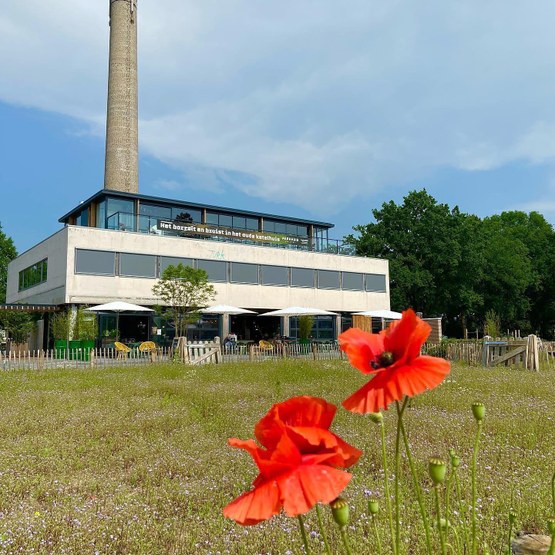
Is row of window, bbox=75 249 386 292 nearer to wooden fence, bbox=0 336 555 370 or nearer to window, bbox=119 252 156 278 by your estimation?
window, bbox=119 252 156 278

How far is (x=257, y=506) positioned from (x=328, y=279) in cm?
3763

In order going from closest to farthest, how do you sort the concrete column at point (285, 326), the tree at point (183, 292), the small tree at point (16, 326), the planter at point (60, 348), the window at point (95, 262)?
the planter at point (60, 348) < the tree at point (183, 292) < the window at point (95, 262) < the small tree at point (16, 326) < the concrete column at point (285, 326)

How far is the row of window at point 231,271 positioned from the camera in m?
29.3

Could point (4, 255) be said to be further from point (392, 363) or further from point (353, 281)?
point (392, 363)

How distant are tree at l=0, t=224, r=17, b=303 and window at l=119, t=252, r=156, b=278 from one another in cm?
2126

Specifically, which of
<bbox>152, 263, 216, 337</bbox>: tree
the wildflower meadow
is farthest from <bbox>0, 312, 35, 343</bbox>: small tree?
the wildflower meadow

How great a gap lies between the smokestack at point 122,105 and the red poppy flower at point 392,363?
123 ft

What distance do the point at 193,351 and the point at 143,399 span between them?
32.6ft

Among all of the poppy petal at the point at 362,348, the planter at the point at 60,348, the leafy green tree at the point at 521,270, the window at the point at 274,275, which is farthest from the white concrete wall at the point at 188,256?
the poppy petal at the point at 362,348

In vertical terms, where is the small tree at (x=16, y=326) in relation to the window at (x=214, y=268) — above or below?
below

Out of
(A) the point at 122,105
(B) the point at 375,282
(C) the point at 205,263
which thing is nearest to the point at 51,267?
(C) the point at 205,263

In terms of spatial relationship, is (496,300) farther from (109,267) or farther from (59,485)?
(59,485)

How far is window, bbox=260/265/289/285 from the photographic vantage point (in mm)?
35562

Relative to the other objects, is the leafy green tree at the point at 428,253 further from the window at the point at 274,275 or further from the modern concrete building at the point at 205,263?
the window at the point at 274,275
